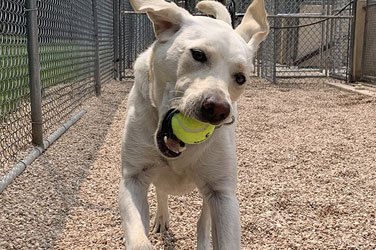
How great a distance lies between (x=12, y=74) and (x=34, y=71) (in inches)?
13.6

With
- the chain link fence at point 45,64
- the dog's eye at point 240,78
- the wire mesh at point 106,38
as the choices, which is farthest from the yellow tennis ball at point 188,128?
the wire mesh at point 106,38

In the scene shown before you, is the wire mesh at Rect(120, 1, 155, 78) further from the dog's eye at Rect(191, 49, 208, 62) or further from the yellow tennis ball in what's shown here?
the yellow tennis ball

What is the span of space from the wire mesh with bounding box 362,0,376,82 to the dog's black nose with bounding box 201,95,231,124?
8.13m

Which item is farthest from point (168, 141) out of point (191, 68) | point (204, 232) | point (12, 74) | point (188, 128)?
point (12, 74)

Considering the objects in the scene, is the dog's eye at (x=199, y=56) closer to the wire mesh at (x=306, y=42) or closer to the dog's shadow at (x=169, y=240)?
the dog's shadow at (x=169, y=240)

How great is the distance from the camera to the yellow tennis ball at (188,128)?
6.34 feet

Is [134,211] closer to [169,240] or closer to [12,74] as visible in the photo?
[169,240]

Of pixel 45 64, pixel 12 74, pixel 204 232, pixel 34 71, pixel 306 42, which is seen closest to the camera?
pixel 204 232

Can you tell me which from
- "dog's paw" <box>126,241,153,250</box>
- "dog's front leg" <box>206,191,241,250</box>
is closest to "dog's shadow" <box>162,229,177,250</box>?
"dog's front leg" <box>206,191,241,250</box>

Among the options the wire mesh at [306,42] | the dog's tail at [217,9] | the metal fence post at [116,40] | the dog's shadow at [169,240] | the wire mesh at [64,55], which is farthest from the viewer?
the wire mesh at [306,42]

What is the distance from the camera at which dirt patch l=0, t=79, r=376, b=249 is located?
8.96ft

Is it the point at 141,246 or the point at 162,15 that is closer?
the point at 141,246

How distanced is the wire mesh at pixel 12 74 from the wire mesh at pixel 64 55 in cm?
48

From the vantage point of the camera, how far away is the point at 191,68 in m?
2.00
